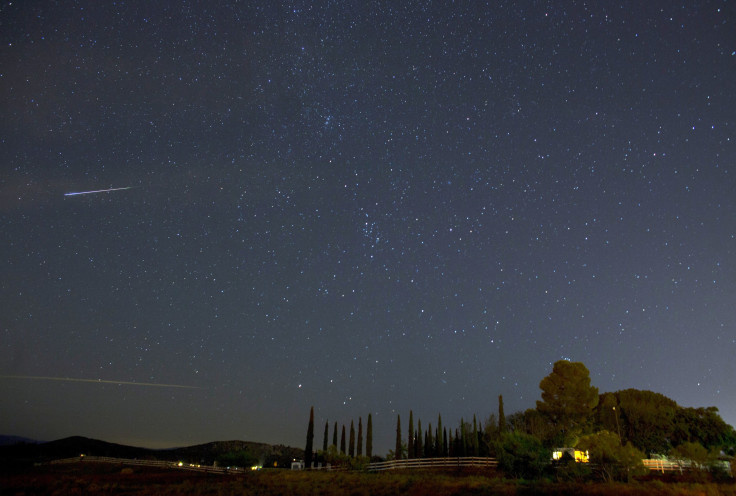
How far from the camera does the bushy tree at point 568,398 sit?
38719 mm

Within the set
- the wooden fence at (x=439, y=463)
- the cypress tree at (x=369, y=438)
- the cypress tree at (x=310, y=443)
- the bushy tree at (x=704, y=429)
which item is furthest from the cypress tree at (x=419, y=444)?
the bushy tree at (x=704, y=429)

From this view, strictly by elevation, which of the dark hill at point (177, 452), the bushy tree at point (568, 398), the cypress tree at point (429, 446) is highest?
the bushy tree at point (568, 398)

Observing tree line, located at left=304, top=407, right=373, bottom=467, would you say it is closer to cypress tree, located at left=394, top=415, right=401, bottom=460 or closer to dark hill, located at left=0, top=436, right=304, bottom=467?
cypress tree, located at left=394, top=415, right=401, bottom=460

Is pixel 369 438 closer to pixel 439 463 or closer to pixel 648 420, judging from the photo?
pixel 439 463

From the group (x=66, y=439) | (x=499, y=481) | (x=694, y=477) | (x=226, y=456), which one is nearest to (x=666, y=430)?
(x=694, y=477)

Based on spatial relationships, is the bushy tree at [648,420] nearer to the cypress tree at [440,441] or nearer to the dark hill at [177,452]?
the cypress tree at [440,441]

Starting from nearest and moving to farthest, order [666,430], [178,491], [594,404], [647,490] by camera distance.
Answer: [647,490] → [178,491] → [594,404] → [666,430]

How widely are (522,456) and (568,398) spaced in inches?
720

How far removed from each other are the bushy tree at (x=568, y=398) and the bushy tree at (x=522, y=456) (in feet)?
52.3

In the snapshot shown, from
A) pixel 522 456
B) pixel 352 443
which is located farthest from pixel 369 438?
pixel 522 456

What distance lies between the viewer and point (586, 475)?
20.8 m

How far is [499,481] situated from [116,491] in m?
16.2

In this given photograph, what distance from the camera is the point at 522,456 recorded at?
2331 centimetres

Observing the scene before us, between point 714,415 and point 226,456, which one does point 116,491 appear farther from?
point 714,415
